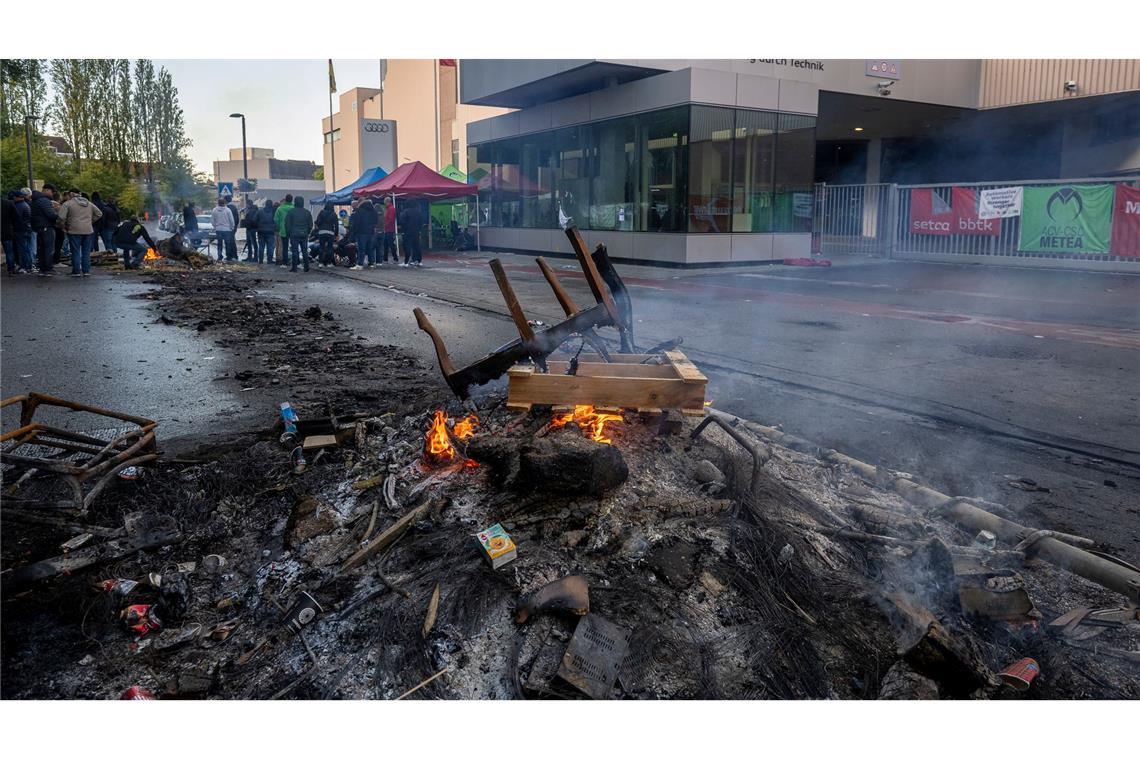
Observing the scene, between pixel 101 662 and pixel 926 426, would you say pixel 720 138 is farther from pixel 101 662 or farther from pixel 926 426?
pixel 101 662

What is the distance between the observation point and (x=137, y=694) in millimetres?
2469

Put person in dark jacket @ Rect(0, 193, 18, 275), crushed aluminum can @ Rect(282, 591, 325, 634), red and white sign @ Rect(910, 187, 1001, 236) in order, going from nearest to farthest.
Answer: crushed aluminum can @ Rect(282, 591, 325, 634)
person in dark jacket @ Rect(0, 193, 18, 275)
red and white sign @ Rect(910, 187, 1001, 236)

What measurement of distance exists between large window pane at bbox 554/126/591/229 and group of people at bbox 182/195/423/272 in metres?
4.28

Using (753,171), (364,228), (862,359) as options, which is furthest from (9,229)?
(862,359)

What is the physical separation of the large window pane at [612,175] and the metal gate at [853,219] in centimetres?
526

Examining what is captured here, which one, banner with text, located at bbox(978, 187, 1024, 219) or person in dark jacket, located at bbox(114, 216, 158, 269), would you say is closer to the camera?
banner with text, located at bbox(978, 187, 1024, 219)

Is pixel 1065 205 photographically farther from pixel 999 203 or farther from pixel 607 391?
pixel 607 391

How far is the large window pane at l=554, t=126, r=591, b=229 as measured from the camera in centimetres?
2167

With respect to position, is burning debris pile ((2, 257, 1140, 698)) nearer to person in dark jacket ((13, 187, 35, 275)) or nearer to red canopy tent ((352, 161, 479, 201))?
person in dark jacket ((13, 187, 35, 275))

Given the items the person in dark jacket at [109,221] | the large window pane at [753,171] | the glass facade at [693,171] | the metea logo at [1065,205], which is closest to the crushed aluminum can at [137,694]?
the glass facade at [693,171]

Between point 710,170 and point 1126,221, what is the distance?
8591 mm

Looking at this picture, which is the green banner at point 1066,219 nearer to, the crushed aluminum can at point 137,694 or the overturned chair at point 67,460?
the overturned chair at point 67,460

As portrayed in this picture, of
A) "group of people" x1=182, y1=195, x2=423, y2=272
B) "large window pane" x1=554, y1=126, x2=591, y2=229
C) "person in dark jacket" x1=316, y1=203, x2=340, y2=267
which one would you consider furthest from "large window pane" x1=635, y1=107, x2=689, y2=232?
"person in dark jacket" x1=316, y1=203, x2=340, y2=267
